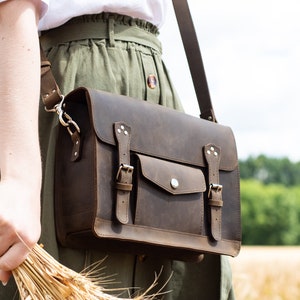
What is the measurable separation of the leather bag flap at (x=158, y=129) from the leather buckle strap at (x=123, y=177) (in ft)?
0.07

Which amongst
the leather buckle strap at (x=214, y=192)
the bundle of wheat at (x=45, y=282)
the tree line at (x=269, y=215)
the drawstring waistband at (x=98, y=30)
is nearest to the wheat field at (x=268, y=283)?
the leather buckle strap at (x=214, y=192)

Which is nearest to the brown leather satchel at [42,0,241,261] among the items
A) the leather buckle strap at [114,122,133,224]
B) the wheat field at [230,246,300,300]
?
the leather buckle strap at [114,122,133,224]

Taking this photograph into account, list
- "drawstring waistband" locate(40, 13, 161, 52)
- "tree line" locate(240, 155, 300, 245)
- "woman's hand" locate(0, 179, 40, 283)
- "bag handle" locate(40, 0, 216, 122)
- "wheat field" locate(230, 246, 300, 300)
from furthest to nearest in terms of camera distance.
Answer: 1. "tree line" locate(240, 155, 300, 245)
2. "wheat field" locate(230, 246, 300, 300)
3. "bag handle" locate(40, 0, 216, 122)
4. "drawstring waistband" locate(40, 13, 161, 52)
5. "woman's hand" locate(0, 179, 40, 283)

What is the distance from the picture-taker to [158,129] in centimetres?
213

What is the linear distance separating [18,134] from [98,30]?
50 cm

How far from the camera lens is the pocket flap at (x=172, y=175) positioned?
204cm

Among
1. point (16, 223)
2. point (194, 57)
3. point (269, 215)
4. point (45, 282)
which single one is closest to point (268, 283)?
point (194, 57)

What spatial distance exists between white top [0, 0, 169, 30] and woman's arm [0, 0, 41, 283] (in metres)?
0.13

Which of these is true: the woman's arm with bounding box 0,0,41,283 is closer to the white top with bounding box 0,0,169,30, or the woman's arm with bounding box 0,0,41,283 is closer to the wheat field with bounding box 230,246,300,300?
the white top with bounding box 0,0,169,30

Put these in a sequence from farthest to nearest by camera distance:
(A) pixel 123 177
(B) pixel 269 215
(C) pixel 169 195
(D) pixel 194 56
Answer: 1. (B) pixel 269 215
2. (D) pixel 194 56
3. (C) pixel 169 195
4. (A) pixel 123 177

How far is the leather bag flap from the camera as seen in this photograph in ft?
6.60

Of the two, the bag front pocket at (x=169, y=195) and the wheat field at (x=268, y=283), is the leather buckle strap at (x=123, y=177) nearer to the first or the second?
the bag front pocket at (x=169, y=195)

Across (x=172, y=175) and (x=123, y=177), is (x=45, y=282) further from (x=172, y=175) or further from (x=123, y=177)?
(x=172, y=175)

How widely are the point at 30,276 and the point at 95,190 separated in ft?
0.91
